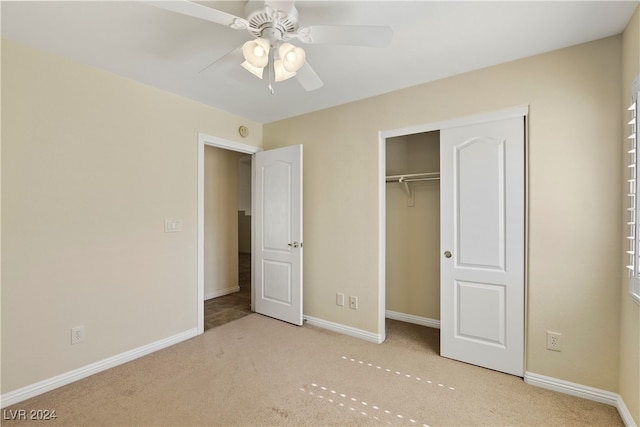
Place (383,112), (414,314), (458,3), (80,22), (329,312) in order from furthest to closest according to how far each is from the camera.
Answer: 1. (414,314)
2. (329,312)
3. (383,112)
4. (80,22)
5. (458,3)

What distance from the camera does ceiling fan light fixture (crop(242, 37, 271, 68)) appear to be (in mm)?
1599

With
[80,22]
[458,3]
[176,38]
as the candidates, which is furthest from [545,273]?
[80,22]

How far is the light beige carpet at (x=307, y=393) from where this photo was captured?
1838 millimetres

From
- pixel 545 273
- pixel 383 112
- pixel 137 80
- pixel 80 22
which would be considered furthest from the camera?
pixel 383 112

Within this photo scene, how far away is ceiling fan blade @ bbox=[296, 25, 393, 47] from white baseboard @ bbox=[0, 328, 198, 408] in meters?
2.80

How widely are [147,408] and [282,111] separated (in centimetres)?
292

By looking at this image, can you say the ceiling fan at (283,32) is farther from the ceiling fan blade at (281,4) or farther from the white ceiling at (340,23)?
the white ceiling at (340,23)

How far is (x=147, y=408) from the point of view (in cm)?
193

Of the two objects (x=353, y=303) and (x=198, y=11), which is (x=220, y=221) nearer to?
(x=353, y=303)

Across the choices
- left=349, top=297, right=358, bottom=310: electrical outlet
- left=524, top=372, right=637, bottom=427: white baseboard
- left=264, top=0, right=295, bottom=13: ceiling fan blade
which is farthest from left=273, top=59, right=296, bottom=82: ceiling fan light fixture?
left=524, top=372, right=637, bottom=427: white baseboard

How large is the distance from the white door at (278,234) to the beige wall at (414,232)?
3.77 ft

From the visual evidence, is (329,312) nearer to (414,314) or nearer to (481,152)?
(414,314)

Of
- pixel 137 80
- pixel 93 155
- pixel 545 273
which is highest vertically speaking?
pixel 137 80

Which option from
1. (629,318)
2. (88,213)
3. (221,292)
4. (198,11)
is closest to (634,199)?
(629,318)
